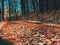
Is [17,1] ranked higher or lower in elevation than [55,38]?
higher

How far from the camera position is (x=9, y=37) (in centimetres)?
1277

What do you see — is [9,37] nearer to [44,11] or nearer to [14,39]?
[14,39]

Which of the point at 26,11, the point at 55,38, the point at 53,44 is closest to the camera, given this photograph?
the point at 53,44

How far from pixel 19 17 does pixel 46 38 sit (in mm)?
16193

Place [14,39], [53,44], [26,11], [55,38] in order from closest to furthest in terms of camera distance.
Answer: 1. [53,44]
2. [55,38]
3. [14,39]
4. [26,11]

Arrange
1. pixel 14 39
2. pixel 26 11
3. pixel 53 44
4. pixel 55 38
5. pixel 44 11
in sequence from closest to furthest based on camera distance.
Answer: pixel 53 44, pixel 55 38, pixel 14 39, pixel 44 11, pixel 26 11

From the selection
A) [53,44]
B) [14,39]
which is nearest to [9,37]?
[14,39]

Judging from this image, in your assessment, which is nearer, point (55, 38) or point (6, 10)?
point (55, 38)

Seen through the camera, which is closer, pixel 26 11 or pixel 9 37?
pixel 9 37

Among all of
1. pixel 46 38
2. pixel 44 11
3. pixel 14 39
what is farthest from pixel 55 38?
pixel 44 11

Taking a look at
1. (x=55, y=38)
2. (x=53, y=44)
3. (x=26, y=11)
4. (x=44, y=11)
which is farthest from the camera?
(x=26, y=11)

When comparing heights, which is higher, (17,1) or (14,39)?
(17,1)

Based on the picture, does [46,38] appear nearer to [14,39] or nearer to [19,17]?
[14,39]

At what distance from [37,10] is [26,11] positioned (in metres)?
1.47
